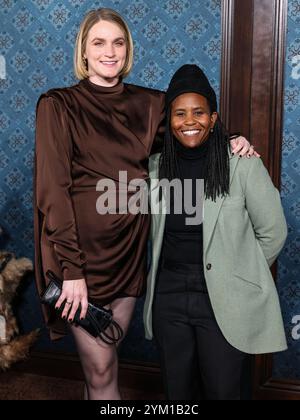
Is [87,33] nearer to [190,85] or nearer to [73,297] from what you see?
[190,85]

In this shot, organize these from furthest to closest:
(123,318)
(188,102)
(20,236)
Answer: (20,236) < (123,318) < (188,102)

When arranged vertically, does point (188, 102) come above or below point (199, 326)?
above

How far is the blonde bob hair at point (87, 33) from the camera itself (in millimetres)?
1852

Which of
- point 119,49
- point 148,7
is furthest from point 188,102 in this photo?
point 148,7

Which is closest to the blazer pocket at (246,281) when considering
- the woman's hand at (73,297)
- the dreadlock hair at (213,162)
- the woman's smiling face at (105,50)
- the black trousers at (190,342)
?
the black trousers at (190,342)

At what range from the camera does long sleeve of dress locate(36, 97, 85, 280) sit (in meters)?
1.76

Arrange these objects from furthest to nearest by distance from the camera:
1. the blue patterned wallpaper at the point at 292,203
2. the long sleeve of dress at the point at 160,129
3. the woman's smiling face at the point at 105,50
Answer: the blue patterned wallpaper at the point at 292,203
the long sleeve of dress at the point at 160,129
the woman's smiling face at the point at 105,50

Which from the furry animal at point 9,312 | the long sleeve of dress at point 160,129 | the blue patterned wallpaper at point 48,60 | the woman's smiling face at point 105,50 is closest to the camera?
the woman's smiling face at point 105,50

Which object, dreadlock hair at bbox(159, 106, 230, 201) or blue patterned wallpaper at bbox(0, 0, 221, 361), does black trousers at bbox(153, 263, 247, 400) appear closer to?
dreadlock hair at bbox(159, 106, 230, 201)

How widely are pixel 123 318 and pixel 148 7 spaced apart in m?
1.70


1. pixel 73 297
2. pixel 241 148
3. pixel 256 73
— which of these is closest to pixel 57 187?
pixel 73 297

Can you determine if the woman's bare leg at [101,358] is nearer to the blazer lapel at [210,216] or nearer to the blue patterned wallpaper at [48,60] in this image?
the blazer lapel at [210,216]

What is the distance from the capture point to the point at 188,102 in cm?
173

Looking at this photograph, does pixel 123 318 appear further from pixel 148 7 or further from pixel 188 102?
pixel 148 7
